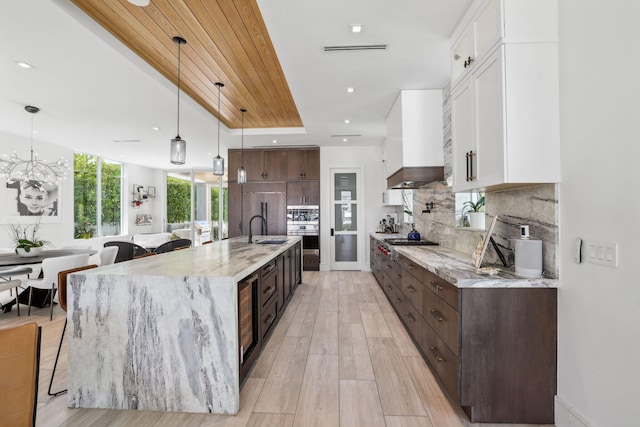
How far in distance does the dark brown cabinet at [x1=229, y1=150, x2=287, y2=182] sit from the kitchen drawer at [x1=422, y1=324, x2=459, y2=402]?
4823 millimetres

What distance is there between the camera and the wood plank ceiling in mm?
2398

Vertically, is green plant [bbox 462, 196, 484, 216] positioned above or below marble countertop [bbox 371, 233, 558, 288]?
above

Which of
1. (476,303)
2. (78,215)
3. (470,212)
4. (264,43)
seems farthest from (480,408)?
(78,215)

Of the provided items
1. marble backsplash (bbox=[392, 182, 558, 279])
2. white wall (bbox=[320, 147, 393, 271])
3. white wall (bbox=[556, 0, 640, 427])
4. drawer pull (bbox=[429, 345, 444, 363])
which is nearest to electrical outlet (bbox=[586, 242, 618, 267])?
white wall (bbox=[556, 0, 640, 427])

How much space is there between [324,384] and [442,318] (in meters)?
0.97

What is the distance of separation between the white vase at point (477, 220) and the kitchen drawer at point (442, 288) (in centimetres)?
73

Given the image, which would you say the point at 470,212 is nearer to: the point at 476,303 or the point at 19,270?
the point at 476,303

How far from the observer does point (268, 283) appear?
297 cm

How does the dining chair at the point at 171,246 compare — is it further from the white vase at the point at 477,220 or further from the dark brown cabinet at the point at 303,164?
the white vase at the point at 477,220

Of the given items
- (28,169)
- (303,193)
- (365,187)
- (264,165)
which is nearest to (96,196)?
(28,169)

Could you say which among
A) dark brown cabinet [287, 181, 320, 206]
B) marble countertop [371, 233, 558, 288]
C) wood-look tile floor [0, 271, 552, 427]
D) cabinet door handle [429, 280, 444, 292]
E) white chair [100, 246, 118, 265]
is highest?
dark brown cabinet [287, 181, 320, 206]

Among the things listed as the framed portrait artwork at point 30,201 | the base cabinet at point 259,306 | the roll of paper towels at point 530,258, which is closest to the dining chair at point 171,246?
the base cabinet at point 259,306

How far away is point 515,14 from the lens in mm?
1834

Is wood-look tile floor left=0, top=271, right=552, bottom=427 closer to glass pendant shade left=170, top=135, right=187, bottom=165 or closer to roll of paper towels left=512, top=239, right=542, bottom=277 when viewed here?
roll of paper towels left=512, top=239, right=542, bottom=277
